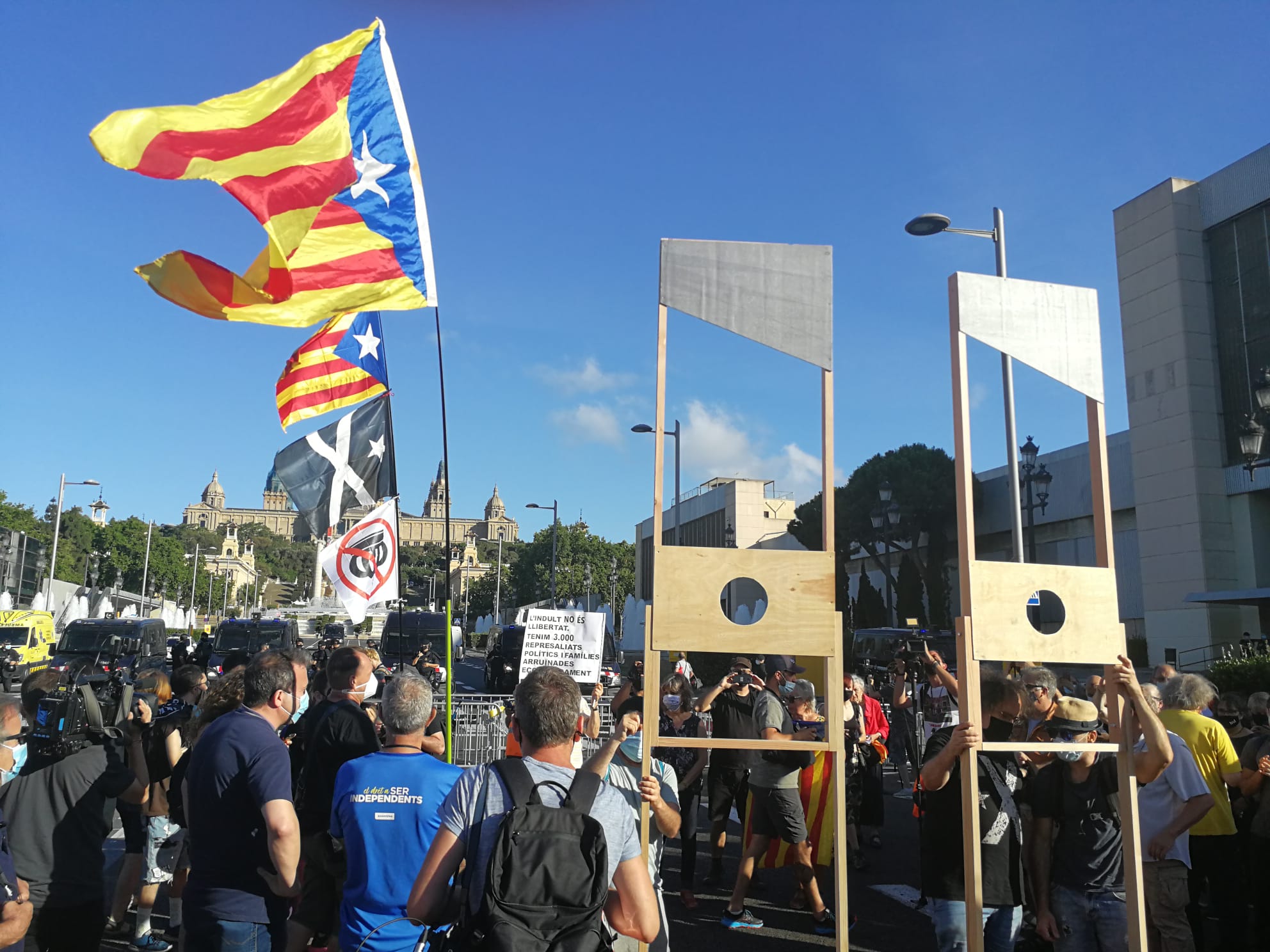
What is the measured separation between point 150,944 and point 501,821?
495 cm

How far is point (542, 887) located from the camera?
2654 mm

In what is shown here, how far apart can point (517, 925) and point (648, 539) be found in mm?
68291

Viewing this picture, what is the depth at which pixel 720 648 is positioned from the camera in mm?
4477

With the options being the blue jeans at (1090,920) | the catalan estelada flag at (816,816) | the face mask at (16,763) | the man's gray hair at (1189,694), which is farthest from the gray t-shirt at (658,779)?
the man's gray hair at (1189,694)

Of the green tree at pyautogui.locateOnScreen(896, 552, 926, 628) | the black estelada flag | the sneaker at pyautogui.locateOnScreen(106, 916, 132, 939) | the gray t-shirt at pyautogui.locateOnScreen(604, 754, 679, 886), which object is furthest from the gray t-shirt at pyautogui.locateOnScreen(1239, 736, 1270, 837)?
the green tree at pyautogui.locateOnScreen(896, 552, 926, 628)

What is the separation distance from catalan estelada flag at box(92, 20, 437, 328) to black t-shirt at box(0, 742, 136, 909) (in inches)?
119

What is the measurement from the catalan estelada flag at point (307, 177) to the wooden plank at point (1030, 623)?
177 inches

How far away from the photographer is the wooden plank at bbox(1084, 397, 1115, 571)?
4918 mm

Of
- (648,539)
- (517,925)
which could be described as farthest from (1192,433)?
(648,539)

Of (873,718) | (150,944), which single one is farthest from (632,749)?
(873,718)

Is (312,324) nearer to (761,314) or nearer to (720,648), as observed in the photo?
(761,314)

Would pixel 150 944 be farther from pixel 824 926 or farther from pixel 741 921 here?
pixel 824 926

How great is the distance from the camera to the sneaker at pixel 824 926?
688 centimetres

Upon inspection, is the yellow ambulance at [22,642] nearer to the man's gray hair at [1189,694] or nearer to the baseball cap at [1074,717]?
the baseball cap at [1074,717]
